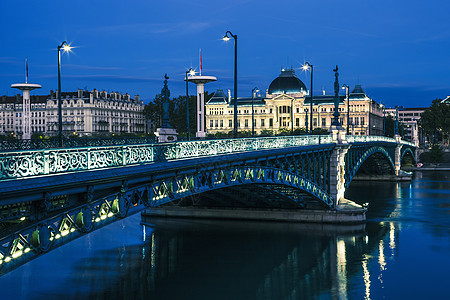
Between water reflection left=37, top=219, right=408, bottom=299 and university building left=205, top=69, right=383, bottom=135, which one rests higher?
university building left=205, top=69, right=383, bottom=135

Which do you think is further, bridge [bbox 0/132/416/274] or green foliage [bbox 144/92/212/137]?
green foliage [bbox 144/92/212/137]

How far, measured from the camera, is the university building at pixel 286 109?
178175 mm

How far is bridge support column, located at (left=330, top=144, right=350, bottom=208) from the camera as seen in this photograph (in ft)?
149

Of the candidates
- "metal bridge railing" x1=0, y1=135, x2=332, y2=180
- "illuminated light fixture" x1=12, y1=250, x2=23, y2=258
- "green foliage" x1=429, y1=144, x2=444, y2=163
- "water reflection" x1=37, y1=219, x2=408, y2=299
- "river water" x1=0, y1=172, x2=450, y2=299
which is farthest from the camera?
"green foliage" x1=429, y1=144, x2=444, y2=163

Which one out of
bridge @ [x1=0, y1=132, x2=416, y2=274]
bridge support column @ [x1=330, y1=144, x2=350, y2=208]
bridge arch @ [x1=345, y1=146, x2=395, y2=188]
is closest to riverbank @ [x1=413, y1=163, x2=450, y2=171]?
bridge arch @ [x1=345, y1=146, x2=395, y2=188]

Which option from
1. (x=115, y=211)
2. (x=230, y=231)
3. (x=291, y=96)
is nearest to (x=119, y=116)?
(x=291, y=96)

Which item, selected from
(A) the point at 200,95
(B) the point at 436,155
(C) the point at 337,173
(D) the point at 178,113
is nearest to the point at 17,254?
(A) the point at 200,95

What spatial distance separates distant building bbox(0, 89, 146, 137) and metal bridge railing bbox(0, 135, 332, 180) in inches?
5158

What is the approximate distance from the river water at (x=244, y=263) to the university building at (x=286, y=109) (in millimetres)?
131826

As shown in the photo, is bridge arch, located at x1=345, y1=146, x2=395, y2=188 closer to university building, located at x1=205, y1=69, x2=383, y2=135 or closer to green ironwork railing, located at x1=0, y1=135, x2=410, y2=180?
green ironwork railing, located at x1=0, y1=135, x2=410, y2=180

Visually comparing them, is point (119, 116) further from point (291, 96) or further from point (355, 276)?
point (355, 276)

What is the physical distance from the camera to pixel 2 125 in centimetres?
15300

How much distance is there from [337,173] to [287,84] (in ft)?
473

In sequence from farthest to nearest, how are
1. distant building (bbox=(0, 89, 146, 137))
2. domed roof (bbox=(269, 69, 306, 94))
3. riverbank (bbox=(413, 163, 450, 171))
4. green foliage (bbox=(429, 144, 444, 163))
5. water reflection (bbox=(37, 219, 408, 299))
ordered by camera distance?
1. domed roof (bbox=(269, 69, 306, 94))
2. distant building (bbox=(0, 89, 146, 137))
3. green foliage (bbox=(429, 144, 444, 163))
4. riverbank (bbox=(413, 163, 450, 171))
5. water reflection (bbox=(37, 219, 408, 299))
